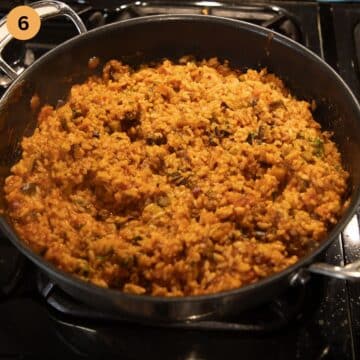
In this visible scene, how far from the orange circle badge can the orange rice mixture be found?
217 millimetres

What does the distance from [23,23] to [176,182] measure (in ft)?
2.09

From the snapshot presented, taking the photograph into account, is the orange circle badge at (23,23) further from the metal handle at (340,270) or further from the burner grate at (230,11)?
the metal handle at (340,270)

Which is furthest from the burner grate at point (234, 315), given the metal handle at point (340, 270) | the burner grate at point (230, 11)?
the burner grate at point (230, 11)

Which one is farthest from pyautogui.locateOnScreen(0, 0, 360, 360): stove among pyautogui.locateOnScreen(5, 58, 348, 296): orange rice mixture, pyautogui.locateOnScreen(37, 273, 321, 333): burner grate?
pyautogui.locateOnScreen(5, 58, 348, 296): orange rice mixture

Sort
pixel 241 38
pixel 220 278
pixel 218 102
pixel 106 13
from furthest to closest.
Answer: pixel 106 13 → pixel 241 38 → pixel 218 102 → pixel 220 278

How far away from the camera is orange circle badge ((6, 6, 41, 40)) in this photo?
1490mm

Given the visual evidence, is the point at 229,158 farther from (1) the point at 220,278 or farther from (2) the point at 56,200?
(2) the point at 56,200

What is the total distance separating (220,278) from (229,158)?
0.35 m

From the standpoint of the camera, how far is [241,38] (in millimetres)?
1646

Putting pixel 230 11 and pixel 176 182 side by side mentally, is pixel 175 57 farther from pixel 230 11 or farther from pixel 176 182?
pixel 176 182

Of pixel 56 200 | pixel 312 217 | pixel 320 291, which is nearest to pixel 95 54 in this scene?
pixel 56 200

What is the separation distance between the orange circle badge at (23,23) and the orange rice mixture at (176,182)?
217mm

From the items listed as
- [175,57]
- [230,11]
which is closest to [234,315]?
[175,57]

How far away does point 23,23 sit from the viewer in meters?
1.50
